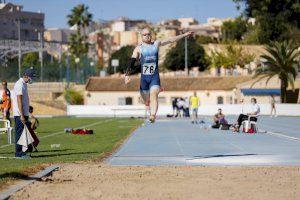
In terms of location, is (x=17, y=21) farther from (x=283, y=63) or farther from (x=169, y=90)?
(x=283, y=63)

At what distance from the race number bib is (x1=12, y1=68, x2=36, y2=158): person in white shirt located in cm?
294

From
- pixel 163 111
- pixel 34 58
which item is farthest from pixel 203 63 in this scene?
pixel 163 111

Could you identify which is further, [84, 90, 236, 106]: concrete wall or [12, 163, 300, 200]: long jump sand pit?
[84, 90, 236, 106]: concrete wall

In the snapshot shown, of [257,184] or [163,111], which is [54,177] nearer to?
[257,184]

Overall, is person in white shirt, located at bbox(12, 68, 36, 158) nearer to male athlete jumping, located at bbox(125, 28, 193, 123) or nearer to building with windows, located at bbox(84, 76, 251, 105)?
male athlete jumping, located at bbox(125, 28, 193, 123)

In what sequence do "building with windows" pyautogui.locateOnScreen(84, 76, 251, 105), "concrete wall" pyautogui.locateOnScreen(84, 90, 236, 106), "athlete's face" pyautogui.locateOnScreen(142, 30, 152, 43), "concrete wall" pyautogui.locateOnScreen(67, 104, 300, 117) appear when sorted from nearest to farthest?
"athlete's face" pyautogui.locateOnScreen(142, 30, 152, 43), "concrete wall" pyautogui.locateOnScreen(67, 104, 300, 117), "concrete wall" pyautogui.locateOnScreen(84, 90, 236, 106), "building with windows" pyautogui.locateOnScreen(84, 76, 251, 105)

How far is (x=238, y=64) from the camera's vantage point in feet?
474

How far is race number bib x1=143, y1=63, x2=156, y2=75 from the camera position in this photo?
1838cm

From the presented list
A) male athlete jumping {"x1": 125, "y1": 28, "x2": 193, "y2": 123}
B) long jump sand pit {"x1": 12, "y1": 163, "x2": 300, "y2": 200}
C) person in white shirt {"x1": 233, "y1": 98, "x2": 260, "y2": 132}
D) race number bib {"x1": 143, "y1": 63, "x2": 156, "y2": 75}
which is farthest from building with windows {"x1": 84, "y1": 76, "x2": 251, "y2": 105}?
long jump sand pit {"x1": 12, "y1": 163, "x2": 300, "y2": 200}

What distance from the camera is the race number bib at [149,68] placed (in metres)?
18.4

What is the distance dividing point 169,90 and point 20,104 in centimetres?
8355

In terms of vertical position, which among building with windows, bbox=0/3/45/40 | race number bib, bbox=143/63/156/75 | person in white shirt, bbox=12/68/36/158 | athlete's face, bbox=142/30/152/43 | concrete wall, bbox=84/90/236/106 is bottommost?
concrete wall, bbox=84/90/236/106

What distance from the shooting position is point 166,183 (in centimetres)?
1347

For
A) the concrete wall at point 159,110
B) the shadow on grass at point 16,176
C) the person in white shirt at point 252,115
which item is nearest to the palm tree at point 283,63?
the concrete wall at point 159,110
